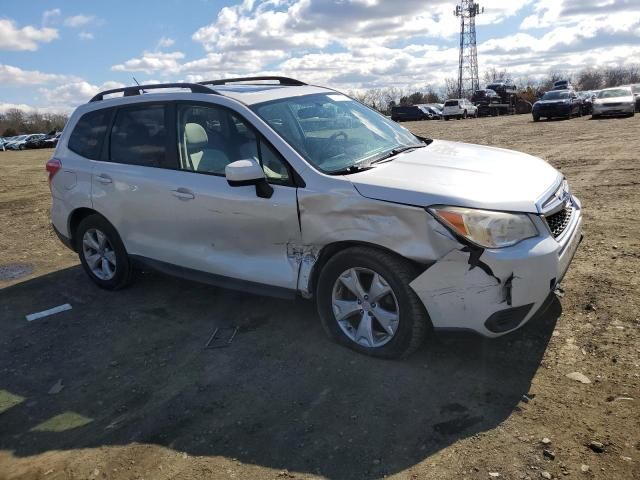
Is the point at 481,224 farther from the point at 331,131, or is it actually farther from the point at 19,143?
the point at 19,143

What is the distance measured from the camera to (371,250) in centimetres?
357

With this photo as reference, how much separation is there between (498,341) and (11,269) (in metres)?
5.84

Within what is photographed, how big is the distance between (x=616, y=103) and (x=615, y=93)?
1.27 m

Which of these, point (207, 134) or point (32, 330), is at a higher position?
point (207, 134)

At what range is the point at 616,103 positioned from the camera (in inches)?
998

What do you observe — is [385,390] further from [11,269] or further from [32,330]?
[11,269]

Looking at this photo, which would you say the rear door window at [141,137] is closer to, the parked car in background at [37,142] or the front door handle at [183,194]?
the front door handle at [183,194]

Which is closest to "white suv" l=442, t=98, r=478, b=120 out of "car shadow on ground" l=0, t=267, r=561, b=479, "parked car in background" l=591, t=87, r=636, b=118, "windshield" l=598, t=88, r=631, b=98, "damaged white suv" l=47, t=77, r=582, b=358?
"windshield" l=598, t=88, r=631, b=98

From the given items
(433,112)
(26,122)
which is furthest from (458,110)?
(26,122)

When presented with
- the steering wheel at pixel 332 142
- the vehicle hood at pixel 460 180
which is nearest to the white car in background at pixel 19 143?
the steering wheel at pixel 332 142

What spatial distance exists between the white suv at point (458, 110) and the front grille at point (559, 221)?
42.9m

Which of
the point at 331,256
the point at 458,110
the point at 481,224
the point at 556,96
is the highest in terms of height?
the point at 556,96

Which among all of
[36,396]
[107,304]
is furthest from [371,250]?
[107,304]

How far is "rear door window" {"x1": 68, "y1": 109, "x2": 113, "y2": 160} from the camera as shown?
5.32 m
